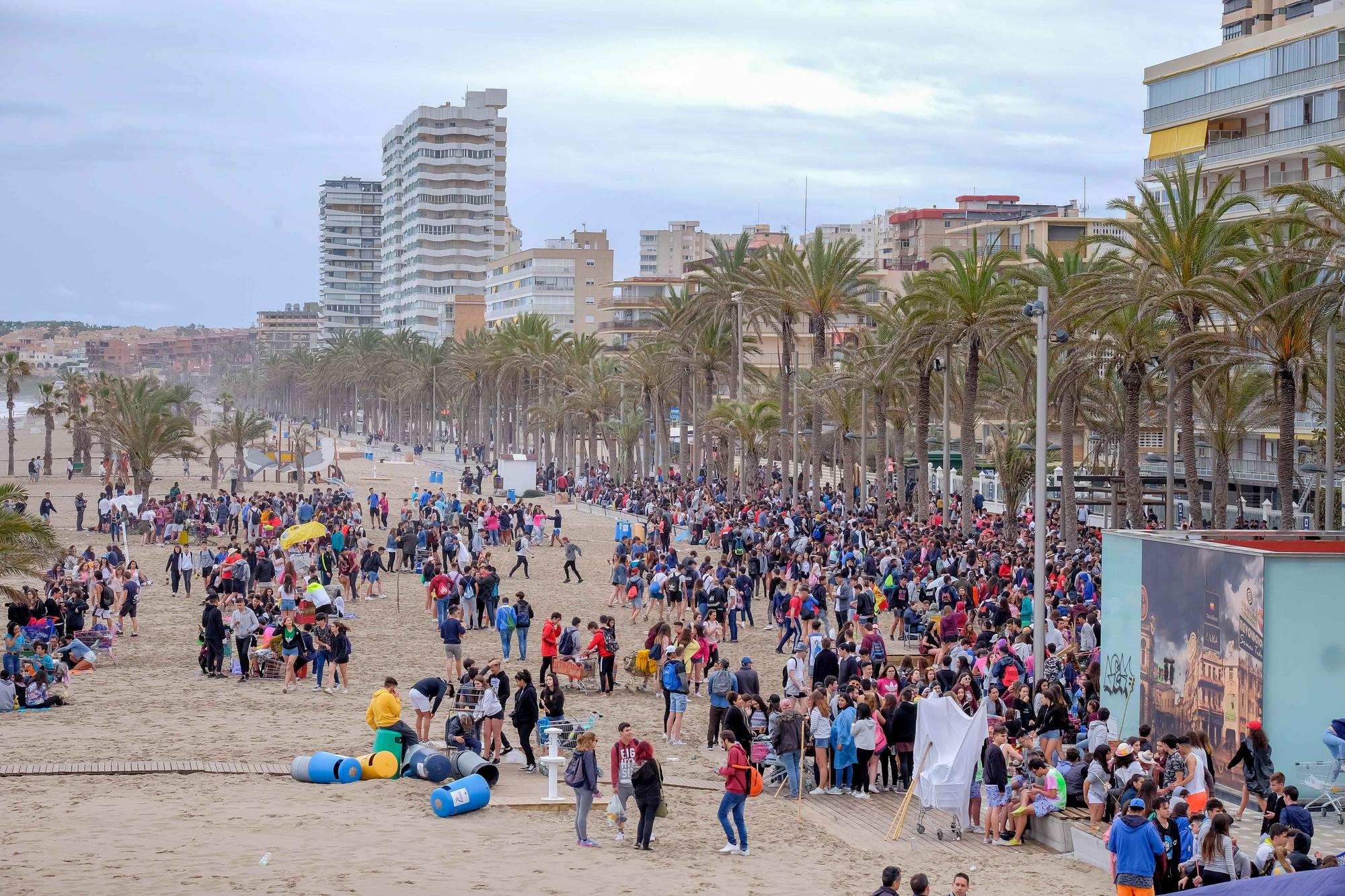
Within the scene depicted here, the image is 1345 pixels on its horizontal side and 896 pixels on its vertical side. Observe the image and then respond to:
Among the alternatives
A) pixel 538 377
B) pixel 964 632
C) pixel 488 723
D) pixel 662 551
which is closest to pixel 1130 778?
pixel 488 723

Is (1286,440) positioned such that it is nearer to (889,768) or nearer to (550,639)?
(889,768)

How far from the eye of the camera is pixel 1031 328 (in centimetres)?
3216

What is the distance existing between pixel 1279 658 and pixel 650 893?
22.0ft

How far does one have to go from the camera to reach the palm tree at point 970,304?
117 feet

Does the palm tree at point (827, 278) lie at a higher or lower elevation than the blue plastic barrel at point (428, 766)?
higher

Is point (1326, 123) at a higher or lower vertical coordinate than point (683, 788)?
higher

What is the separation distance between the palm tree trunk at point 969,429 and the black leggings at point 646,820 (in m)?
26.2

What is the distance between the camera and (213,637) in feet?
67.2

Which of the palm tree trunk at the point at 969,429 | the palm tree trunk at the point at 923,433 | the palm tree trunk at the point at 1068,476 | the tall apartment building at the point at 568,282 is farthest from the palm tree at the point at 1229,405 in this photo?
the tall apartment building at the point at 568,282

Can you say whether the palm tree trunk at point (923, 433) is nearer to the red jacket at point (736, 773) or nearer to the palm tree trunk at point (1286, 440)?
the palm tree trunk at point (1286, 440)

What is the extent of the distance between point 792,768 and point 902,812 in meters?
1.78

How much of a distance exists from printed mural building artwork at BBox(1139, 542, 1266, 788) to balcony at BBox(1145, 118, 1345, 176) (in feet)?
100

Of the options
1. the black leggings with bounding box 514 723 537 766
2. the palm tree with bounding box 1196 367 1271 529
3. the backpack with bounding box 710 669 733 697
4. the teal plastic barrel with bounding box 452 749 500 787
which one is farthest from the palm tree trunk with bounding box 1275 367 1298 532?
the teal plastic barrel with bounding box 452 749 500 787

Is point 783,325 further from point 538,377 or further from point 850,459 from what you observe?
point 538,377
